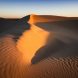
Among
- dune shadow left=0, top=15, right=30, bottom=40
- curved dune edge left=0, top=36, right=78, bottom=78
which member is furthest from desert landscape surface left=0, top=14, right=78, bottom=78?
dune shadow left=0, top=15, right=30, bottom=40

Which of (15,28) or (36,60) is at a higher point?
(36,60)

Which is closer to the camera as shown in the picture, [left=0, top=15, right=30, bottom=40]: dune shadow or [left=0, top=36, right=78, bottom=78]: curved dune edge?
[left=0, top=36, right=78, bottom=78]: curved dune edge

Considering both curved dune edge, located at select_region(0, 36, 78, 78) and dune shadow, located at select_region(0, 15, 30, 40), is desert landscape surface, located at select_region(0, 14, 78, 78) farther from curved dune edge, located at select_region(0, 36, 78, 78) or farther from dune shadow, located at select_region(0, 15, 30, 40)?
dune shadow, located at select_region(0, 15, 30, 40)

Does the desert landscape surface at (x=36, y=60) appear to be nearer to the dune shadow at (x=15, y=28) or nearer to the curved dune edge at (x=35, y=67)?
the curved dune edge at (x=35, y=67)

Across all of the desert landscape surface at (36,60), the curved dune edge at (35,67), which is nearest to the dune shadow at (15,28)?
the desert landscape surface at (36,60)

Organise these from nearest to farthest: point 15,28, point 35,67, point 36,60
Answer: point 35,67
point 36,60
point 15,28

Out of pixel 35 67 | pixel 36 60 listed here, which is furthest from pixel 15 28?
pixel 35 67

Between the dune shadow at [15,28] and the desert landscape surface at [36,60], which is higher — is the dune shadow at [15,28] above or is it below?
below

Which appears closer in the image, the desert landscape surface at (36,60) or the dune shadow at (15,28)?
the desert landscape surface at (36,60)

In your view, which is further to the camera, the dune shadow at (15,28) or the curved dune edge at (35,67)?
the dune shadow at (15,28)

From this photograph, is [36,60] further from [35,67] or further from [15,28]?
[15,28]

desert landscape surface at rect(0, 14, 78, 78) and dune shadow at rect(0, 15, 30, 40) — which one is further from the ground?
desert landscape surface at rect(0, 14, 78, 78)

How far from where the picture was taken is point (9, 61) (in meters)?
Result: 10.0

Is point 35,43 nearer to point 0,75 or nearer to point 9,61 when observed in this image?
point 9,61
